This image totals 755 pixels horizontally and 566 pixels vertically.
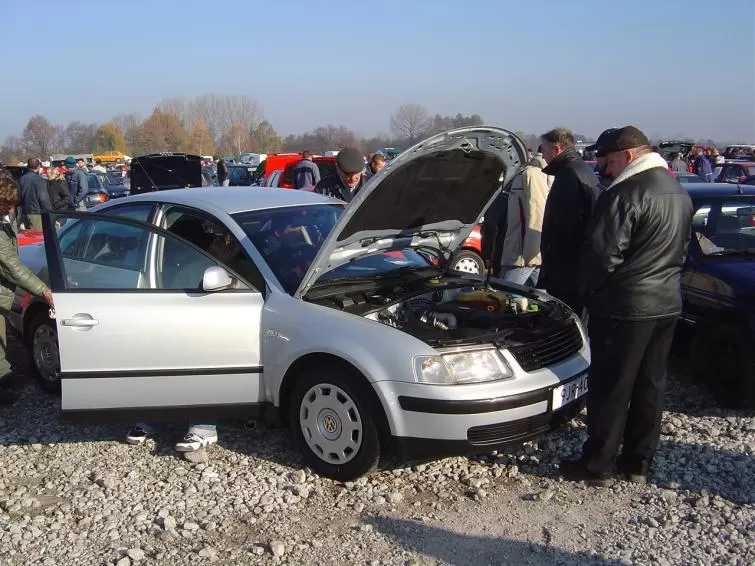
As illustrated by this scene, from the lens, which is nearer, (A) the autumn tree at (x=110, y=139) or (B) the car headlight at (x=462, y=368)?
(B) the car headlight at (x=462, y=368)

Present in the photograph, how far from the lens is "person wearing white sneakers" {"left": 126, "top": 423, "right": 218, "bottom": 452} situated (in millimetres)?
4215

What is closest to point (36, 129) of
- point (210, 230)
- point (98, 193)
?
point (98, 193)

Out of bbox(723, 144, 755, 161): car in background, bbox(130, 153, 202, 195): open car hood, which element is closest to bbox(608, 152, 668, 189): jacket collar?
bbox(130, 153, 202, 195): open car hood

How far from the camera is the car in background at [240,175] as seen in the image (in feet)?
83.6

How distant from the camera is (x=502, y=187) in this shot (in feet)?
15.8

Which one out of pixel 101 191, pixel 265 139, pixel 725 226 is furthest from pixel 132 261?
pixel 265 139

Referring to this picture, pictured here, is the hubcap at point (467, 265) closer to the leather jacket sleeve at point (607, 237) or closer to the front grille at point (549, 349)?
the front grille at point (549, 349)

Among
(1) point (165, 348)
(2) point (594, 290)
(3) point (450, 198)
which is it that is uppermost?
(3) point (450, 198)

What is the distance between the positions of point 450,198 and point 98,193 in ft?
50.9

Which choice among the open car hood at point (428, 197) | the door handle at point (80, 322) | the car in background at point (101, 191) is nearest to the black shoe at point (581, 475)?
the open car hood at point (428, 197)

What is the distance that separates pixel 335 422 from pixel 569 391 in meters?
1.31

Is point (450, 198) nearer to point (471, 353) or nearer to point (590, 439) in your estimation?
point (471, 353)

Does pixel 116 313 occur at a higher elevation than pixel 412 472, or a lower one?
higher

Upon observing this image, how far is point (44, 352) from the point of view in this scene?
17.6 ft
